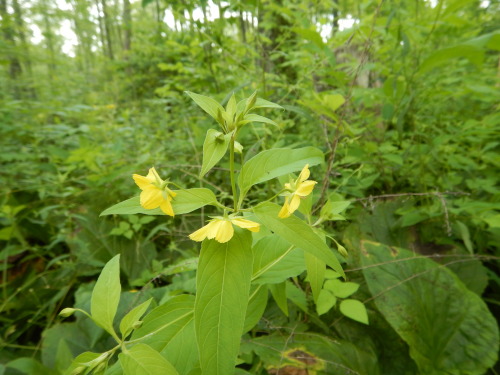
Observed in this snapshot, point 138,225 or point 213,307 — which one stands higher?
point 213,307

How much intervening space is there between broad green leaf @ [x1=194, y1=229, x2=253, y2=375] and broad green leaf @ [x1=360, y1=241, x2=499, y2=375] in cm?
75

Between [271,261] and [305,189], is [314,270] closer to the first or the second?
[271,261]

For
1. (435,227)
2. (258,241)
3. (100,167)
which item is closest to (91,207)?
(100,167)

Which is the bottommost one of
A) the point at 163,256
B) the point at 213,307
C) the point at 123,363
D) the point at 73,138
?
the point at 163,256

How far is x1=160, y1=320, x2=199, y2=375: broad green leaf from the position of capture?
62cm

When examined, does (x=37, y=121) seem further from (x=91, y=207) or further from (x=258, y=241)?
(x=258, y=241)

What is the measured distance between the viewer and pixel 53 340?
128cm

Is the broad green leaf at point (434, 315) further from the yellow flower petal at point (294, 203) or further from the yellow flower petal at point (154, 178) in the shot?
the yellow flower petal at point (154, 178)

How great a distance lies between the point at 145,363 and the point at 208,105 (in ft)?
1.65

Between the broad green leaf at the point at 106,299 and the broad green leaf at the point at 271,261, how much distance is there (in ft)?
1.05

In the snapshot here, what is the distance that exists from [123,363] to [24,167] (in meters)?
2.03

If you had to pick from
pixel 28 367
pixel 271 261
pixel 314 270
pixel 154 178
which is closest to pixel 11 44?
pixel 28 367

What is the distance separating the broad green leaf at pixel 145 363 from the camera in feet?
1.73

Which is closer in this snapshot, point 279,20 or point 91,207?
point 91,207
